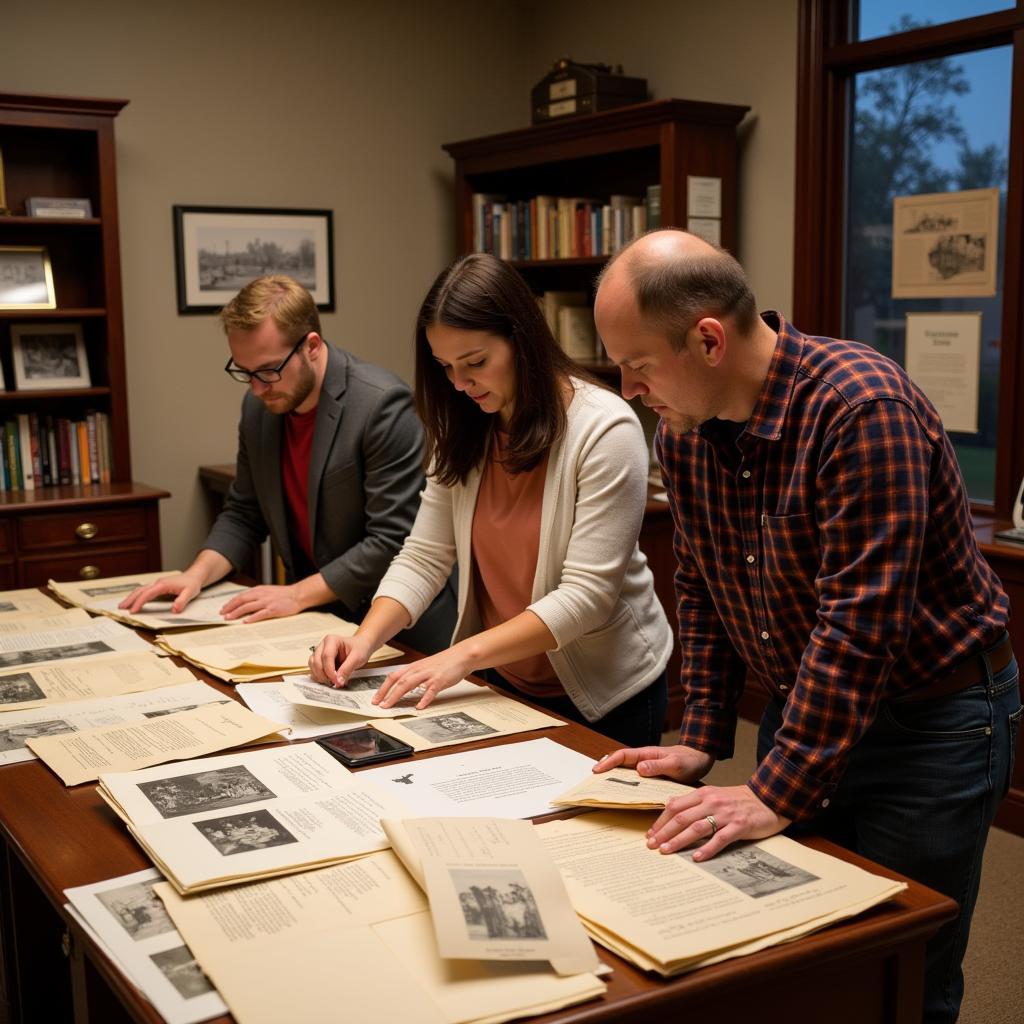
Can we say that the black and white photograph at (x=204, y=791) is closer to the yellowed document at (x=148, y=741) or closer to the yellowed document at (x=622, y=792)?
the yellowed document at (x=148, y=741)

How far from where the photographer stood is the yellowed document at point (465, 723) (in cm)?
170

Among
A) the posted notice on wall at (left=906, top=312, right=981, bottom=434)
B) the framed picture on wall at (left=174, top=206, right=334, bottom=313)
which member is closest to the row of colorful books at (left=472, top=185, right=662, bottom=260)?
the framed picture on wall at (left=174, top=206, right=334, bottom=313)

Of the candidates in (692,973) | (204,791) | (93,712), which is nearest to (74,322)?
(93,712)

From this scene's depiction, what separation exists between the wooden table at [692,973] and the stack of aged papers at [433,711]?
72mm

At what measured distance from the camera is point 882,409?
1312mm

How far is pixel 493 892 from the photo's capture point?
3.75ft

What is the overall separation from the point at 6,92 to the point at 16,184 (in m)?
0.37

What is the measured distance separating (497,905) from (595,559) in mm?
826

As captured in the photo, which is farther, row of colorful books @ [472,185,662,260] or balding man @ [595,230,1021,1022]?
row of colorful books @ [472,185,662,260]

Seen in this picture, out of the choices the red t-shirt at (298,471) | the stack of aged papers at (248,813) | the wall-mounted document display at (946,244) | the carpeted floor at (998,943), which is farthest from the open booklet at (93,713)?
the wall-mounted document display at (946,244)

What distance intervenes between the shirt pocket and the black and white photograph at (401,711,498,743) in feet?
1.72

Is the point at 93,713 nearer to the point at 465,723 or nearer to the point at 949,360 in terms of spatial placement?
the point at 465,723

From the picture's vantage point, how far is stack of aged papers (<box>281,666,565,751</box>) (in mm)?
1720

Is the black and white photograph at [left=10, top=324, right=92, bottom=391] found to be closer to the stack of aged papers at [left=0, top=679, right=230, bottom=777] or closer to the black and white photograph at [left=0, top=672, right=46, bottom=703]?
the black and white photograph at [left=0, top=672, right=46, bottom=703]
